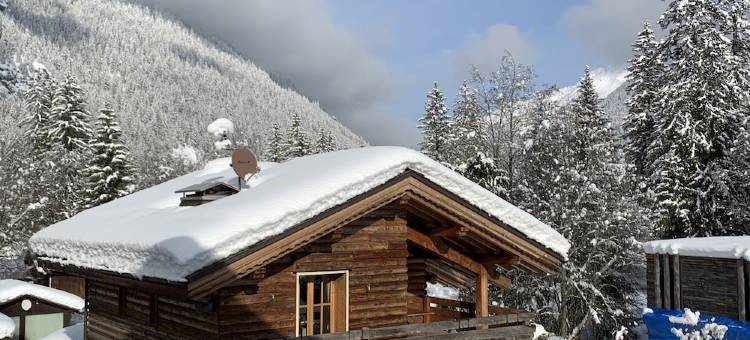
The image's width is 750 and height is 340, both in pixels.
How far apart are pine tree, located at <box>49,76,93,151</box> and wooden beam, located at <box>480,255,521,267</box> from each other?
44572 millimetres

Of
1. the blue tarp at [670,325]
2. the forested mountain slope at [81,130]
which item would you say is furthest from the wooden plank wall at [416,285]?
the forested mountain slope at [81,130]

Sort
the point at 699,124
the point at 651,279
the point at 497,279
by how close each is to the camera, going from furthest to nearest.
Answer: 1. the point at 699,124
2. the point at 651,279
3. the point at 497,279

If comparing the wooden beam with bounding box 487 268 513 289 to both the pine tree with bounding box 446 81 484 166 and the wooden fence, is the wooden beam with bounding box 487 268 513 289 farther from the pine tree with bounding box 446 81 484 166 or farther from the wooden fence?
the pine tree with bounding box 446 81 484 166

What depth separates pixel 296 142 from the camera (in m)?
60.9

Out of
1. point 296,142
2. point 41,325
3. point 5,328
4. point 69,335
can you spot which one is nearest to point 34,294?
point 41,325

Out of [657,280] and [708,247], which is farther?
[657,280]

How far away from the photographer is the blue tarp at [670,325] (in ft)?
63.1

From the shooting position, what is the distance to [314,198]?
9.12 meters

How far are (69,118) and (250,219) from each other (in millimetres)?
47700

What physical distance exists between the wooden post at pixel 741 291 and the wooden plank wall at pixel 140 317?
58.8 feet

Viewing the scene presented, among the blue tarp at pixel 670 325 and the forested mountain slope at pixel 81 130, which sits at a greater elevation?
the forested mountain slope at pixel 81 130

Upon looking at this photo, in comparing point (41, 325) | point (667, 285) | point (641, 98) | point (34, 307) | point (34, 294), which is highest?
point (641, 98)

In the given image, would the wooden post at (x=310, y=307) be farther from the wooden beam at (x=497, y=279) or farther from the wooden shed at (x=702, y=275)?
the wooden shed at (x=702, y=275)

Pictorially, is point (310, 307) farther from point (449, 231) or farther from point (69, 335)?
point (69, 335)
